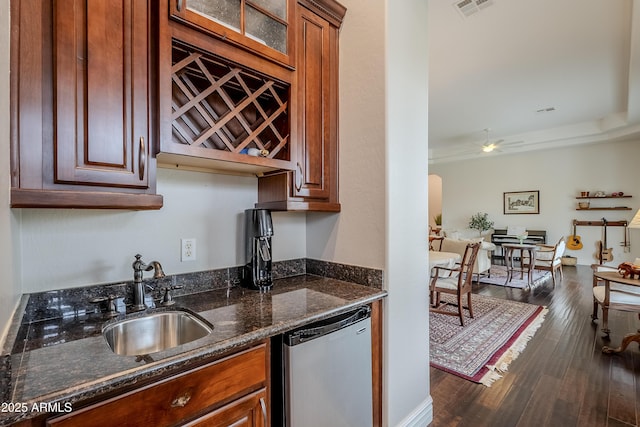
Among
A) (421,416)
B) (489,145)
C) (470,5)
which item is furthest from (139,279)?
(489,145)

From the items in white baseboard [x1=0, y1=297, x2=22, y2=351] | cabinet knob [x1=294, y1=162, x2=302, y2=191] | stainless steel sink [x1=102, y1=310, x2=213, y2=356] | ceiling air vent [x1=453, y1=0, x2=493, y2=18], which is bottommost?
stainless steel sink [x1=102, y1=310, x2=213, y2=356]

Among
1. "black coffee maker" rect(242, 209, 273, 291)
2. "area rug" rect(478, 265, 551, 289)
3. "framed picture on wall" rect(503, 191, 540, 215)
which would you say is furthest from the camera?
"framed picture on wall" rect(503, 191, 540, 215)

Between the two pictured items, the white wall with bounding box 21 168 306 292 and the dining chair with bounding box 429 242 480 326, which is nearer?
the white wall with bounding box 21 168 306 292

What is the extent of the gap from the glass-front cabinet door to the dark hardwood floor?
2.45 meters

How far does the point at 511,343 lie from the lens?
2879mm

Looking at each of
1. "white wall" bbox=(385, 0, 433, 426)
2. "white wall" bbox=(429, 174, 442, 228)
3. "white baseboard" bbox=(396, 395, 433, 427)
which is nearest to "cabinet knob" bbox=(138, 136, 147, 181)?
"white wall" bbox=(385, 0, 433, 426)

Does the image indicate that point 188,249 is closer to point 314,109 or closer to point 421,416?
point 314,109

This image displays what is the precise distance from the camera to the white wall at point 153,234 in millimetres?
1202

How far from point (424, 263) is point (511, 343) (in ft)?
6.06

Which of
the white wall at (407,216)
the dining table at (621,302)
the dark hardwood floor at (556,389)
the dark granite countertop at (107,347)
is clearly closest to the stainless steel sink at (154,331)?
the dark granite countertop at (107,347)

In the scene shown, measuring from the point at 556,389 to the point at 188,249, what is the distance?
2756mm

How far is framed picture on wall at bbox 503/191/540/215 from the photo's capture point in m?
7.46

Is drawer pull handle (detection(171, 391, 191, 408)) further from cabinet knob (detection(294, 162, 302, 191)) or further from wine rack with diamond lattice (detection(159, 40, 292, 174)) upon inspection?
cabinet knob (detection(294, 162, 302, 191))

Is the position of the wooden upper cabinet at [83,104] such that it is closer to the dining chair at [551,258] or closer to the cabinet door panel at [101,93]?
the cabinet door panel at [101,93]
